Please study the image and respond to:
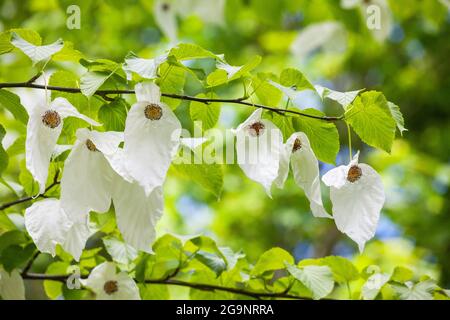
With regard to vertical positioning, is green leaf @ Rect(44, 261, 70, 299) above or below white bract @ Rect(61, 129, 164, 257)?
below


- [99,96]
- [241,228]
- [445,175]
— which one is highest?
[99,96]

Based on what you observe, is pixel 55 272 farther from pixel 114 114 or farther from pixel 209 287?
pixel 114 114

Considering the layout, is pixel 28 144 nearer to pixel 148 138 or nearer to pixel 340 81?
pixel 148 138

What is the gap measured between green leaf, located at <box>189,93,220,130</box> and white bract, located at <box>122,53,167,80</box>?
9cm

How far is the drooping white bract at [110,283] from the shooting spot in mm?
817

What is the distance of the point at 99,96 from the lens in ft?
2.24

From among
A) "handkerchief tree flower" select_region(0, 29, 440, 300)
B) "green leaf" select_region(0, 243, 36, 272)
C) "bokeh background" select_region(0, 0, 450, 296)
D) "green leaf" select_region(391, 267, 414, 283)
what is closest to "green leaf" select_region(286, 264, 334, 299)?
"handkerchief tree flower" select_region(0, 29, 440, 300)

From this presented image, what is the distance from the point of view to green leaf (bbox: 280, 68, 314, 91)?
68 centimetres

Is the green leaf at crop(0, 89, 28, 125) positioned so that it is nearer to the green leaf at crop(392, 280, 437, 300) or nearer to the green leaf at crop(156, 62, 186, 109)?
the green leaf at crop(156, 62, 186, 109)

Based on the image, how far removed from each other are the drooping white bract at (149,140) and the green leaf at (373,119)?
18 cm

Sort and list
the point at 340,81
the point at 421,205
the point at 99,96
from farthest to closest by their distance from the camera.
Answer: the point at 340,81 → the point at 421,205 → the point at 99,96

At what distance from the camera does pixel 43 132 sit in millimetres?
575

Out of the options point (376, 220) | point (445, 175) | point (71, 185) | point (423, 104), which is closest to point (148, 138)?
point (71, 185)
